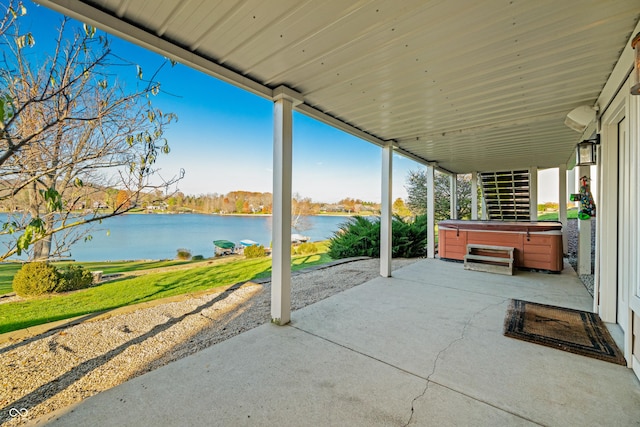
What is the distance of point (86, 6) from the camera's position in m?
1.64

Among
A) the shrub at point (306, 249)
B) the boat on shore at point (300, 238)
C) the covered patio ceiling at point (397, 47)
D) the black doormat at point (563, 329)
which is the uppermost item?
the covered patio ceiling at point (397, 47)

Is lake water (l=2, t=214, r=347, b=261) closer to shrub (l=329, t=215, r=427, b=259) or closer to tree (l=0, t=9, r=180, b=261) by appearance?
tree (l=0, t=9, r=180, b=261)

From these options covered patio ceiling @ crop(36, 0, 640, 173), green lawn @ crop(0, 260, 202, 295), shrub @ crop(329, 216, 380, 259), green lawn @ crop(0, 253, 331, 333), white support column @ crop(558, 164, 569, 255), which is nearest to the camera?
covered patio ceiling @ crop(36, 0, 640, 173)

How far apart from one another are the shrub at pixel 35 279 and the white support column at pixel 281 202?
139 inches

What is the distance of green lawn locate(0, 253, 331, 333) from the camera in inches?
132

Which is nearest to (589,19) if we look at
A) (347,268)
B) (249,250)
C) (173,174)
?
(173,174)

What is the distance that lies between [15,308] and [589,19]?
21.8ft

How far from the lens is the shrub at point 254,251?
901 centimetres

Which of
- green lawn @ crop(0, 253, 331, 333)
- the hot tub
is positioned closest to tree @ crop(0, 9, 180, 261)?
green lawn @ crop(0, 253, 331, 333)

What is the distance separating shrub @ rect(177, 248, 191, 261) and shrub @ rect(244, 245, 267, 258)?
Answer: 1.83 meters

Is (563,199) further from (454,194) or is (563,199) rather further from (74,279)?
(74,279)


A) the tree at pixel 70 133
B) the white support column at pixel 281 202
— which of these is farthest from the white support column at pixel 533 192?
the tree at pixel 70 133

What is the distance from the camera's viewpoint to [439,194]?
13.4 m

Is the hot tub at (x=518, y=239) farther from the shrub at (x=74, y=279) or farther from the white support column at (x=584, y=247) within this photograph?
the shrub at (x=74, y=279)
